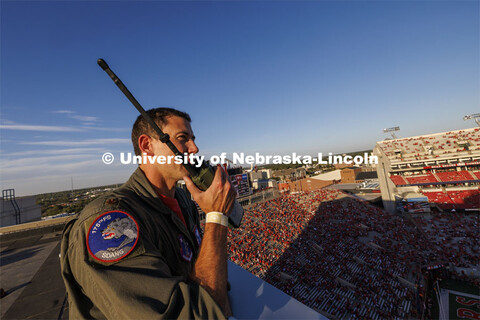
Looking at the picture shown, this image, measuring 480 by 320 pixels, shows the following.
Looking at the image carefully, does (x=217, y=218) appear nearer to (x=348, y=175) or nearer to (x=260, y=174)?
(x=348, y=175)

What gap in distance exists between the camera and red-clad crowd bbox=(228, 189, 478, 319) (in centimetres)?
1179

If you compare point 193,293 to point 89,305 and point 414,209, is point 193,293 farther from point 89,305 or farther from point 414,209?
point 414,209

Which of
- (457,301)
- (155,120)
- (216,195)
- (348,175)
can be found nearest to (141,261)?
(216,195)

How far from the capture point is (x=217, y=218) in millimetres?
1435

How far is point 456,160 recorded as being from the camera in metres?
30.4

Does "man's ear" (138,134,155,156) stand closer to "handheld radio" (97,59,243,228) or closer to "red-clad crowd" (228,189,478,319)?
"handheld radio" (97,59,243,228)

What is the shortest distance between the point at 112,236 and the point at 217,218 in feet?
2.12

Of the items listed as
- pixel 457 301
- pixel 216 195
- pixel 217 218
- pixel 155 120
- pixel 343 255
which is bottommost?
pixel 457 301

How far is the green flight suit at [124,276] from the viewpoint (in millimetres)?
933

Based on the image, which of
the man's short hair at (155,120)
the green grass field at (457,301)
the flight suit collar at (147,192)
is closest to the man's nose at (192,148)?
the man's short hair at (155,120)

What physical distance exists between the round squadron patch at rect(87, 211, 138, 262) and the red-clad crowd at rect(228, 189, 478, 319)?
531 inches

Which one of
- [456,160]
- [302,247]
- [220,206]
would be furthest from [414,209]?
[220,206]

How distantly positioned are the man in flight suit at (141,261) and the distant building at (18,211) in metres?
39.3

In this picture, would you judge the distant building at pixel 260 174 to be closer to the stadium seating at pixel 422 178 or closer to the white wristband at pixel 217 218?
the stadium seating at pixel 422 178
